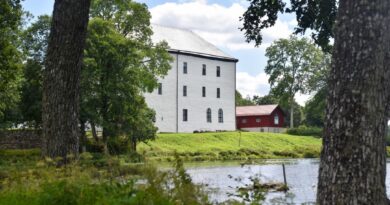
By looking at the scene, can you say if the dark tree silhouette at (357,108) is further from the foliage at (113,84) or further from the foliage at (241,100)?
the foliage at (241,100)

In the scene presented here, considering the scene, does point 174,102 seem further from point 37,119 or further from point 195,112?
point 37,119

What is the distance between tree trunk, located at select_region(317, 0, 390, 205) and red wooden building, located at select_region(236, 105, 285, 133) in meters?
82.2

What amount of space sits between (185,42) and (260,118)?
21.1m

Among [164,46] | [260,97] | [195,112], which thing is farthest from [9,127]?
[260,97]

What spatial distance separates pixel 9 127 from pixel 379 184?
44.5m

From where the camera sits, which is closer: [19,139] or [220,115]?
[19,139]

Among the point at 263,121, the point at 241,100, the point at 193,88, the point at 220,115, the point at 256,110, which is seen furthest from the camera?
the point at 241,100

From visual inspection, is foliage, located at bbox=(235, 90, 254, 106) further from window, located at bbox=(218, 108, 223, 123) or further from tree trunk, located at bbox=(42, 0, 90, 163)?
tree trunk, located at bbox=(42, 0, 90, 163)

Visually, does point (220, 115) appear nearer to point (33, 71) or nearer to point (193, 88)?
point (193, 88)

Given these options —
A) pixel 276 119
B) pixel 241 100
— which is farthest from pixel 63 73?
pixel 241 100

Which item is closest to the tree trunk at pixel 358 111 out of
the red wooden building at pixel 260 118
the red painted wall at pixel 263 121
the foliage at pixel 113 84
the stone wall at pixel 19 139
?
the foliage at pixel 113 84

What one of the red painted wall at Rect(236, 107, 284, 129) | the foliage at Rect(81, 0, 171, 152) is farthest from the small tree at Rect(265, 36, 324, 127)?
the foliage at Rect(81, 0, 171, 152)

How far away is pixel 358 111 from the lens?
17.9ft

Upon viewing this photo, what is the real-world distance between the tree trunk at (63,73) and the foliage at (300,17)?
8.10m
